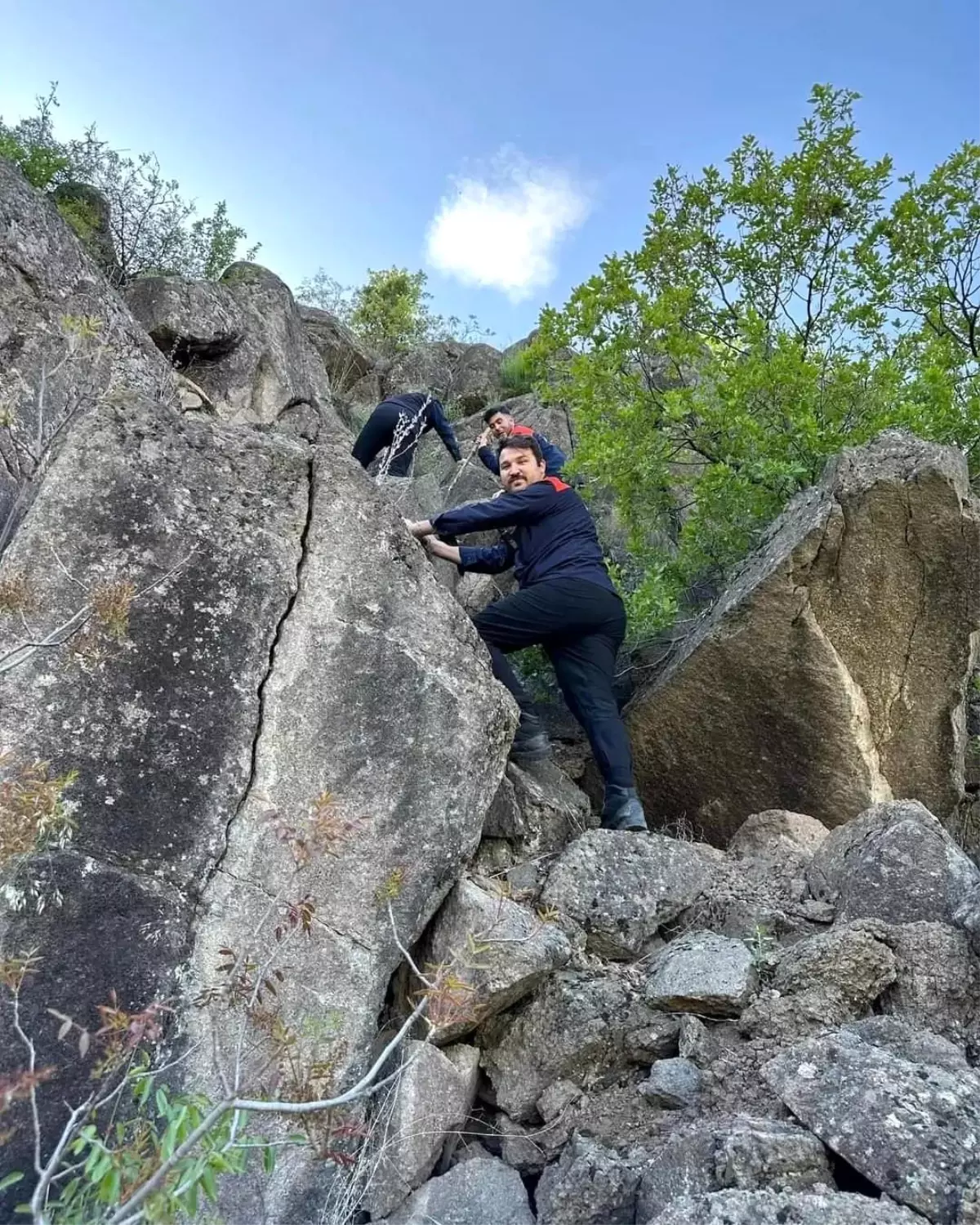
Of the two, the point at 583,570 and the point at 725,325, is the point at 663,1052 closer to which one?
Answer: the point at 583,570

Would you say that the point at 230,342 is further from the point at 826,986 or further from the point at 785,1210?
the point at 785,1210

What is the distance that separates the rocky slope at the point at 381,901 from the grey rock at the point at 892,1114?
0.03 ft

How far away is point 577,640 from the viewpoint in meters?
5.24

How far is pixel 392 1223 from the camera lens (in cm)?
279

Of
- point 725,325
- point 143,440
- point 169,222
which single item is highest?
point 725,325

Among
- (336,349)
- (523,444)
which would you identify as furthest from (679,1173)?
(336,349)

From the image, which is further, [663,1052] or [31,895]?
[663,1052]

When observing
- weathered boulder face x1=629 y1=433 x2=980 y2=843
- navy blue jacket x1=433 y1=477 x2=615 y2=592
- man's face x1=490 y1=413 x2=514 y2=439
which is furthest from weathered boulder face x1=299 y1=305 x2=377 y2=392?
weathered boulder face x1=629 y1=433 x2=980 y2=843

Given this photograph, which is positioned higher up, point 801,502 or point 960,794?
point 801,502

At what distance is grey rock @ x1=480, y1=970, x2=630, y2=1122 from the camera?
3.27 m

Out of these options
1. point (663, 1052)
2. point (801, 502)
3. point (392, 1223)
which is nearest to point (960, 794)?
point (801, 502)

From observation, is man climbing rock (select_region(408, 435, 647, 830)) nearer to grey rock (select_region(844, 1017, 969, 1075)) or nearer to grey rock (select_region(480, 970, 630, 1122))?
grey rock (select_region(480, 970, 630, 1122))

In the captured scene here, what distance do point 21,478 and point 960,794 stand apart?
5.76 m

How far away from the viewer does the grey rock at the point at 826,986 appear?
318 cm
